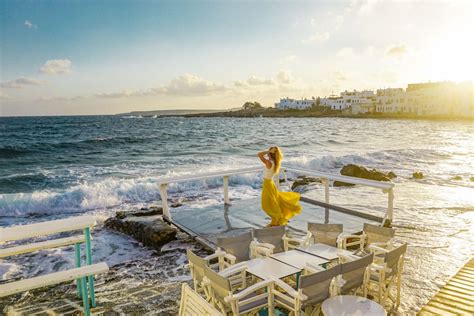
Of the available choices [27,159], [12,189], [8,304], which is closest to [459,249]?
[8,304]

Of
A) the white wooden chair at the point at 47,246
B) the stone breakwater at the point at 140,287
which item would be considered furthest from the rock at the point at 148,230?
the white wooden chair at the point at 47,246

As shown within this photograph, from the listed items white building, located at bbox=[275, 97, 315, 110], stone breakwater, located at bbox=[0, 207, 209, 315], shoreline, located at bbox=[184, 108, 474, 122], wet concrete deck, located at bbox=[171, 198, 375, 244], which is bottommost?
shoreline, located at bbox=[184, 108, 474, 122]

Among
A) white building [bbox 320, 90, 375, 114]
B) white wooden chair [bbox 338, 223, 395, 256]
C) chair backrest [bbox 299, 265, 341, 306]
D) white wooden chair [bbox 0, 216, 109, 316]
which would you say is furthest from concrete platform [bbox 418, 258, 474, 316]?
white building [bbox 320, 90, 375, 114]

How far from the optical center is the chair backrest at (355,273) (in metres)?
3.73

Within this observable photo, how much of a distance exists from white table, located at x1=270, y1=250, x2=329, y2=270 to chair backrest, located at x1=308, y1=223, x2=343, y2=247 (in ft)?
1.57

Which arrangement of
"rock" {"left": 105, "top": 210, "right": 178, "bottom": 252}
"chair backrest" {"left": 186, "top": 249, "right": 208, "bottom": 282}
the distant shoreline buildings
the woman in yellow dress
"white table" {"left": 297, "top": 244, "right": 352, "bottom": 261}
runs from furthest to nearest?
the distant shoreline buildings, "rock" {"left": 105, "top": 210, "right": 178, "bottom": 252}, the woman in yellow dress, "white table" {"left": 297, "top": 244, "right": 352, "bottom": 261}, "chair backrest" {"left": 186, "top": 249, "right": 208, "bottom": 282}

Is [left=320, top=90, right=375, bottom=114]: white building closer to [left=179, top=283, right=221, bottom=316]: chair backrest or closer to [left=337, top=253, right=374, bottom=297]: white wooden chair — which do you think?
[left=337, top=253, right=374, bottom=297]: white wooden chair

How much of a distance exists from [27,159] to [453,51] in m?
31.3

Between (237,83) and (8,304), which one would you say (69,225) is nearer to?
(8,304)

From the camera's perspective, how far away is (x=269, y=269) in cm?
420

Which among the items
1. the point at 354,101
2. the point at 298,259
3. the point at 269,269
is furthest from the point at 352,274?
the point at 354,101

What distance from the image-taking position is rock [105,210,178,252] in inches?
292

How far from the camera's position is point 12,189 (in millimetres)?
20500

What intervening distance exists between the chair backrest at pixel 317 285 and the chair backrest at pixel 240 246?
139cm
